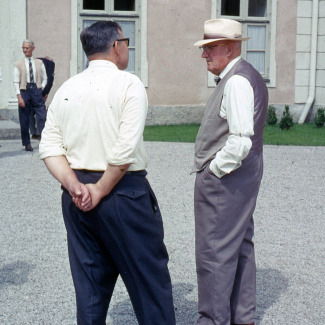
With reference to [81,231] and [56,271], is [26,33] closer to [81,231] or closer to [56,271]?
[56,271]

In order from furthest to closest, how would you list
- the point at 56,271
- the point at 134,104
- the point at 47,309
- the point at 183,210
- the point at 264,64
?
the point at 264,64 → the point at 183,210 → the point at 56,271 → the point at 47,309 → the point at 134,104

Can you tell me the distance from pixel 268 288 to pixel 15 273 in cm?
A: 169

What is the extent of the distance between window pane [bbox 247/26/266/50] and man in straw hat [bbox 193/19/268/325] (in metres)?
14.3

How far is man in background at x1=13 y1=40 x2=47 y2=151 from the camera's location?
11.9 m

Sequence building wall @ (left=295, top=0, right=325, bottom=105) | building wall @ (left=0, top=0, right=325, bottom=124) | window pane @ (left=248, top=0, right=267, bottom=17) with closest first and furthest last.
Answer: building wall @ (left=0, top=0, right=325, bottom=124), window pane @ (left=248, top=0, right=267, bottom=17), building wall @ (left=295, top=0, right=325, bottom=105)

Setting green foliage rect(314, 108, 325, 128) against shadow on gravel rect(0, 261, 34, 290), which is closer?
shadow on gravel rect(0, 261, 34, 290)

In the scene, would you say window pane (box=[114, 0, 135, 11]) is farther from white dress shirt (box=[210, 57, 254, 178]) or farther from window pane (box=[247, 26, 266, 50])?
white dress shirt (box=[210, 57, 254, 178])

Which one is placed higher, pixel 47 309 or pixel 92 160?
pixel 92 160

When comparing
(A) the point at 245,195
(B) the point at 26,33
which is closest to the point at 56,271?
(A) the point at 245,195

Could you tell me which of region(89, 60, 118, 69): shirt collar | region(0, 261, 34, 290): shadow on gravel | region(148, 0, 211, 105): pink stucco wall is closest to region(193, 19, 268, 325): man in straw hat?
region(89, 60, 118, 69): shirt collar

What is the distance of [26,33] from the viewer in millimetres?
15570

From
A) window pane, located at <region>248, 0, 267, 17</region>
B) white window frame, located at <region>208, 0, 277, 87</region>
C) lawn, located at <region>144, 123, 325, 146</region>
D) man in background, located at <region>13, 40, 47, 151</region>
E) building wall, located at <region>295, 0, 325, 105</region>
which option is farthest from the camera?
building wall, located at <region>295, 0, 325, 105</region>

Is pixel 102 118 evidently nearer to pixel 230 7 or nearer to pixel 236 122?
pixel 236 122

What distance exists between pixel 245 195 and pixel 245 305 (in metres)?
0.61
